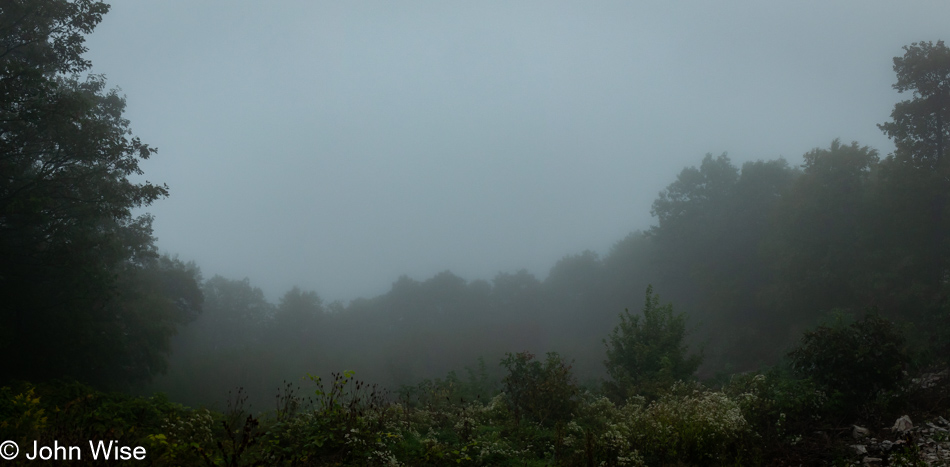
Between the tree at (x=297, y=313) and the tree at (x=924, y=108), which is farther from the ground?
the tree at (x=924, y=108)

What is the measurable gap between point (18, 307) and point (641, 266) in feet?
153

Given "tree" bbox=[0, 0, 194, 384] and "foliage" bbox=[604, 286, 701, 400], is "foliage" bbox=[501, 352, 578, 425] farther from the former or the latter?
"tree" bbox=[0, 0, 194, 384]

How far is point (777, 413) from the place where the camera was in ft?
26.9

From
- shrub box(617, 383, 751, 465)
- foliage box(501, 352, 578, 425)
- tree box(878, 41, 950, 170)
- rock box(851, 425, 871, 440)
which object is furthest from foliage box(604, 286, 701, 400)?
tree box(878, 41, 950, 170)

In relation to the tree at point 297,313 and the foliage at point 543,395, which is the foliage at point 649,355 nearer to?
the foliage at point 543,395

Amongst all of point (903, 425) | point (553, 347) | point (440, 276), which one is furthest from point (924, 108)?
point (440, 276)

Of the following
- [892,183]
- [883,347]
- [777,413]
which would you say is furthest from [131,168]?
[892,183]

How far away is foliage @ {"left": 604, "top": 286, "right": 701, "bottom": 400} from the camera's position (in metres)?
13.7

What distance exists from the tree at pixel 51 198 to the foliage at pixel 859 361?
17.3 meters

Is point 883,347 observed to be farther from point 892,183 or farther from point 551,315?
point 551,315

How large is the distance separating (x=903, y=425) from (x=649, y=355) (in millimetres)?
7769

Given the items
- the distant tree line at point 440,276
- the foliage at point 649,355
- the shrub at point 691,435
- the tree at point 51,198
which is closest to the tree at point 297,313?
the distant tree line at point 440,276

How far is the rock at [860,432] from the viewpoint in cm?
705

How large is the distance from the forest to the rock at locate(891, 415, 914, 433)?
3 centimetres
